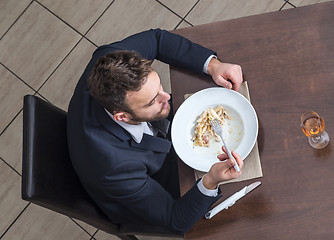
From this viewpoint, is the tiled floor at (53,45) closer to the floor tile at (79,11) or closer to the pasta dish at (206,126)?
the floor tile at (79,11)

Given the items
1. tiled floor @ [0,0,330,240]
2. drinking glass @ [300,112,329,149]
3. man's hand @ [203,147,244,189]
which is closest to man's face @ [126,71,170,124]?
man's hand @ [203,147,244,189]

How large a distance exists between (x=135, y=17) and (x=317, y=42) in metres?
1.39

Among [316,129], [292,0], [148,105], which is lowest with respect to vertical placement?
[292,0]

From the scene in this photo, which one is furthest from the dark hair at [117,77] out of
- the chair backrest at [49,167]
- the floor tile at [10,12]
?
the floor tile at [10,12]

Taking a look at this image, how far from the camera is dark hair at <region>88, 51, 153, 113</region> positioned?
1096mm

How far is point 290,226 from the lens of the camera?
110 centimetres

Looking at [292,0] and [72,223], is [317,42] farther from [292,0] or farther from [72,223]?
[72,223]

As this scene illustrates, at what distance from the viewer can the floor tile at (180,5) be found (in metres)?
2.33

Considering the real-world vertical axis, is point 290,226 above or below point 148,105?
below

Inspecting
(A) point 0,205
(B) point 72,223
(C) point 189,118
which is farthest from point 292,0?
(A) point 0,205

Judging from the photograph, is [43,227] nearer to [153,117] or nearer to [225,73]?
[153,117]

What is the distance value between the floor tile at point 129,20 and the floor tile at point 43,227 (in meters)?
1.03

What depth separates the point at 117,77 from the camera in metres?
1.09

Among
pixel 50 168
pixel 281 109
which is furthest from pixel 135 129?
pixel 281 109
